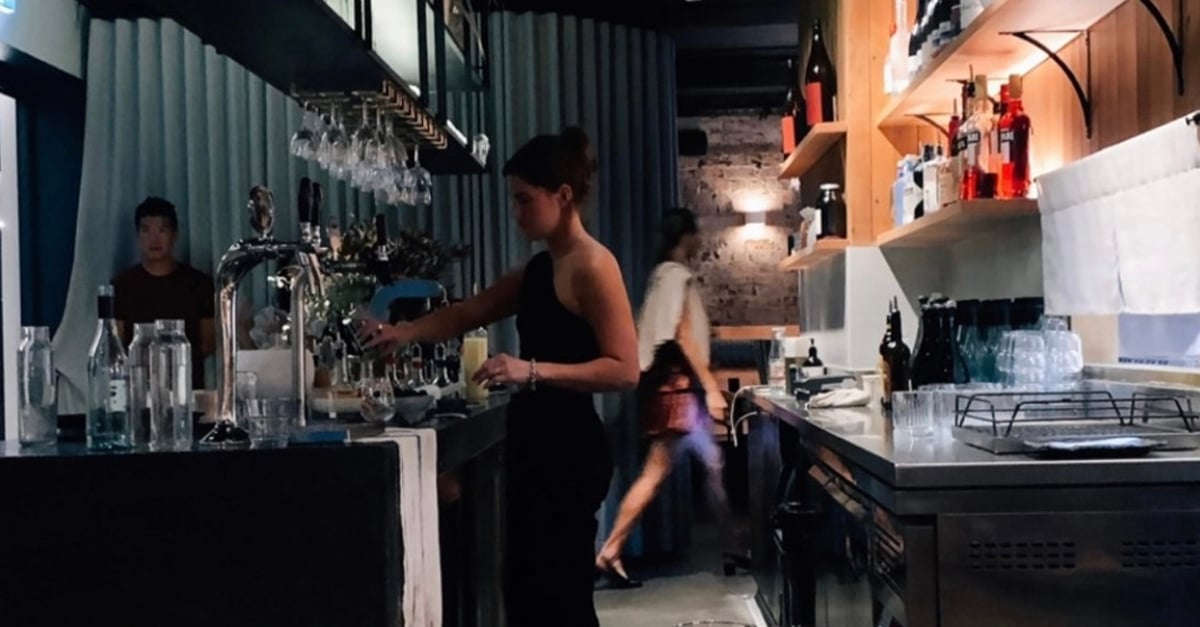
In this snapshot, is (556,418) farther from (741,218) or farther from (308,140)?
(741,218)

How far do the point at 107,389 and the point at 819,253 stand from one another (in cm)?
298

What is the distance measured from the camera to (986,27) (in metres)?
2.43

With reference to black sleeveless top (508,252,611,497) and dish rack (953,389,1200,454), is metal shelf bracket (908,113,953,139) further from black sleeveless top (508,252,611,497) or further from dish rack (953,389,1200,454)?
Answer: black sleeveless top (508,252,611,497)

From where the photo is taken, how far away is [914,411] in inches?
85.0

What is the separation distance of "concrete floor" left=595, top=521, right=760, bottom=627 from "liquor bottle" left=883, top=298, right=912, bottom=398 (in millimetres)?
1542

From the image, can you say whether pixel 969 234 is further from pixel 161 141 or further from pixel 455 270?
pixel 161 141

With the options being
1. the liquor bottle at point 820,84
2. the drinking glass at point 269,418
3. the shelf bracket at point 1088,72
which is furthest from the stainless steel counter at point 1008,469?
the liquor bottle at point 820,84

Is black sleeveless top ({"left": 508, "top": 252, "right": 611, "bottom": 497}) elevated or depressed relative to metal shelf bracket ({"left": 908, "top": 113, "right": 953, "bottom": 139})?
depressed

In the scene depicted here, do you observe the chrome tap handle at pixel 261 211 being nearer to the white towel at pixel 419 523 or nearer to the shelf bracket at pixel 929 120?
the white towel at pixel 419 523

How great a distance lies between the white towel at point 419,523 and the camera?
5.35 feet

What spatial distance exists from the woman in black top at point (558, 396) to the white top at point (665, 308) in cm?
219

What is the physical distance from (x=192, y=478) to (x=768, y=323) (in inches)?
299

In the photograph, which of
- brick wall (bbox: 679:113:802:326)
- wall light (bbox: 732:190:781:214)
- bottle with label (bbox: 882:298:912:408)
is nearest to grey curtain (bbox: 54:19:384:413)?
bottle with label (bbox: 882:298:912:408)

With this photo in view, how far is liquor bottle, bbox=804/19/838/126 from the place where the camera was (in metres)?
4.30
